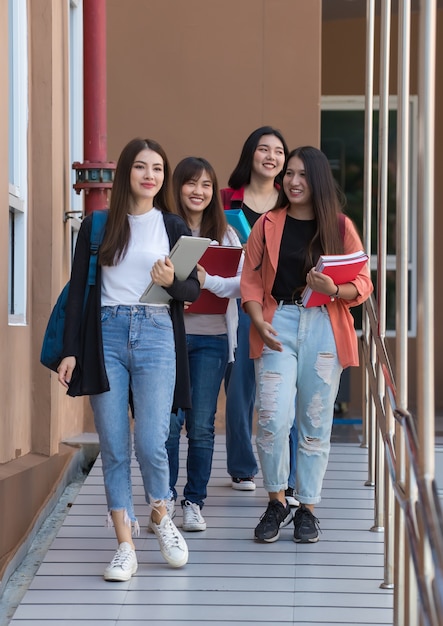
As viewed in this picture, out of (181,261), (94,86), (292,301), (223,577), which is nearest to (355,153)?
(94,86)

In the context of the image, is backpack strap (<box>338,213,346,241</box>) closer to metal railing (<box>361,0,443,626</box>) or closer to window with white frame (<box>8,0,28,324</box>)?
metal railing (<box>361,0,443,626</box>)

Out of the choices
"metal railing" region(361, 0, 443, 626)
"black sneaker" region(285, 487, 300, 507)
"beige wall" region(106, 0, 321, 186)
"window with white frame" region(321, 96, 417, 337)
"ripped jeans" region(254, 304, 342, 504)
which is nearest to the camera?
"metal railing" region(361, 0, 443, 626)

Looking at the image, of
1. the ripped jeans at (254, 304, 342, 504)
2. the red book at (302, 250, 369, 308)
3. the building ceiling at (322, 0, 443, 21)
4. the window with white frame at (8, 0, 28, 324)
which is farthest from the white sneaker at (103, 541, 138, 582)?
the building ceiling at (322, 0, 443, 21)

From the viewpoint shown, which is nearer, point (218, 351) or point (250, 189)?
point (218, 351)

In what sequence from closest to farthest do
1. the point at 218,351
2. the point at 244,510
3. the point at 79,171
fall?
the point at 218,351 < the point at 244,510 < the point at 79,171

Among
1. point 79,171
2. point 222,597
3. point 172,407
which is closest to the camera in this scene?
point 222,597

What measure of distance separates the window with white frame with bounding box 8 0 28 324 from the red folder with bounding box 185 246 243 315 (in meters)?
1.20

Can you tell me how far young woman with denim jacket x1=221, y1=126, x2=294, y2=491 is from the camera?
573 cm

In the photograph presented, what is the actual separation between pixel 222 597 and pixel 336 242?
1.57m

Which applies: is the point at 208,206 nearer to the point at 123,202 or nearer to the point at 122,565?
the point at 123,202

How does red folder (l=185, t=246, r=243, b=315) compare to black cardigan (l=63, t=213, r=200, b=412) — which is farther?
red folder (l=185, t=246, r=243, b=315)

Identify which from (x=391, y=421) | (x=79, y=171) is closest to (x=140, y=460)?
(x=391, y=421)

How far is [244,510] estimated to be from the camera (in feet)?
18.5

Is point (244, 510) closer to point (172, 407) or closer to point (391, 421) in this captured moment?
point (172, 407)
